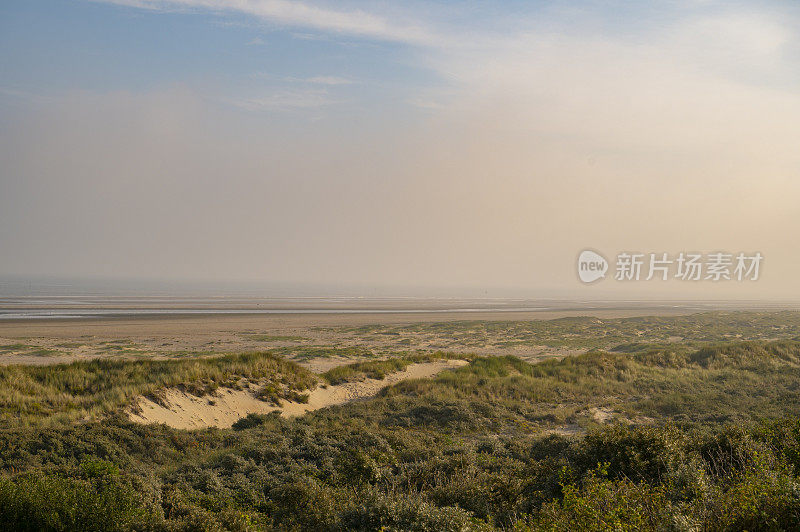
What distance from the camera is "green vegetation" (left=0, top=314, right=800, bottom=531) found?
20.6 feet

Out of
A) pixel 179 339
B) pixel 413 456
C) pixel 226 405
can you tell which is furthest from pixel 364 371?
pixel 179 339

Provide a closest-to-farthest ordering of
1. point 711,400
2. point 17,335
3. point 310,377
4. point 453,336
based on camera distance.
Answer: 1. point 711,400
2. point 310,377
3. point 17,335
4. point 453,336

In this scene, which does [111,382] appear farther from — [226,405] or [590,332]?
[590,332]

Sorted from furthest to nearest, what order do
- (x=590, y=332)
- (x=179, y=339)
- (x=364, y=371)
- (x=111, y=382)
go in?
(x=590, y=332) → (x=179, y=339) → (x=364, y=371) → (x=111, y=382)

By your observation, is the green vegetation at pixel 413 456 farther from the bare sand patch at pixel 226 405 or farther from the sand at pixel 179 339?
the sand at pixel 179 339

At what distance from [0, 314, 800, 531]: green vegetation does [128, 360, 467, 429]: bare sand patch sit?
2.18 ft

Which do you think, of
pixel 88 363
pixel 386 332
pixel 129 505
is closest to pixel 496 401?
pixel 129 505

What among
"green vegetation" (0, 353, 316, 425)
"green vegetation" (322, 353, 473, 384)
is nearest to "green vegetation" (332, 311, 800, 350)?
"green vegetation" (322, 353, 473, 384)

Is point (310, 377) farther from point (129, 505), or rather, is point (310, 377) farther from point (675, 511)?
point (675, 511)

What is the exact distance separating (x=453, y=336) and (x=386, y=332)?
310 inches

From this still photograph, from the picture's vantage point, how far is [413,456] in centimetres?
1078

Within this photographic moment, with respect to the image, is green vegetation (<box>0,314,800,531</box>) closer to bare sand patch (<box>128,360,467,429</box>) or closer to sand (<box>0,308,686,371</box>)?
bare sand patch (<box>128,360,467,429</box>)

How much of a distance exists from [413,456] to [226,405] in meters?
11.0

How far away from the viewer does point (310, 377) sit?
2280 cm
